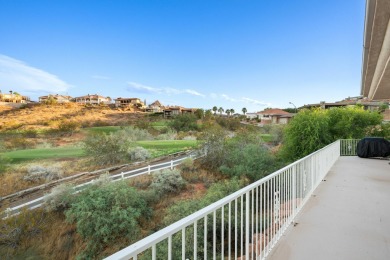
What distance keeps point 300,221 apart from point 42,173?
14.1 metres

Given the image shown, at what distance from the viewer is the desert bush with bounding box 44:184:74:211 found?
9445mm

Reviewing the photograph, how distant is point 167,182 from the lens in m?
11.1

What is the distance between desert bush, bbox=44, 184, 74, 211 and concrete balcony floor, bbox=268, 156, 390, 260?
31.3 ft

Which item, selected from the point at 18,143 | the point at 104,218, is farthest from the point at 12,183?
the point at 18,143

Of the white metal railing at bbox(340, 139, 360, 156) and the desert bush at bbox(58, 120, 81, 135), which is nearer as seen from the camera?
the white metal railing at bbox(340, 139, 360, 156)

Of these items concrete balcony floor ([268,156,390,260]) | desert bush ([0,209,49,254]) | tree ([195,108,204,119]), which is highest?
tree ([195,108,204,119])

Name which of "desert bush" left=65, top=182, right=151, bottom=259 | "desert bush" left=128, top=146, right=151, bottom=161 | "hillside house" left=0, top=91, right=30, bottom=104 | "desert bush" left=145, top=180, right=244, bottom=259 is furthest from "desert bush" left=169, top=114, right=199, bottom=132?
"desert bush" left=65, top=182, right=151, bottom=259

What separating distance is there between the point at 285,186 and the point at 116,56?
27897 mm

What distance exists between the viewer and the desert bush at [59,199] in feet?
31.0

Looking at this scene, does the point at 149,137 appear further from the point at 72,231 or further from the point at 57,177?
the point at 72,231

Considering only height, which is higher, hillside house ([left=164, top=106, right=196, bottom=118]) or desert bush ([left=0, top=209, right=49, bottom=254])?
hillside house ([left=164, top=106, right=196, bottom=118])

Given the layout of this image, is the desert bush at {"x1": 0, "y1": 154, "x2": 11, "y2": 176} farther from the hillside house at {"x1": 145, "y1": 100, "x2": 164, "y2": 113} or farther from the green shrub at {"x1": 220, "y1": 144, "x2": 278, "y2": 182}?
the hillside house at {"x1": 145, "y1": 100, "x2": 164, "y2": 113}

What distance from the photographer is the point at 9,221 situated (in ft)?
26.6

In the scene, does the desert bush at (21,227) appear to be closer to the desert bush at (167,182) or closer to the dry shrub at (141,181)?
the dry shrub at (141,181)
